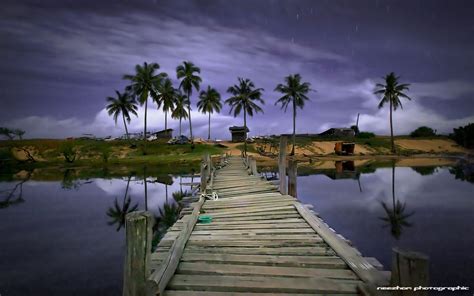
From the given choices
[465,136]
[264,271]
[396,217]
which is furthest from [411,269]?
[465,136]

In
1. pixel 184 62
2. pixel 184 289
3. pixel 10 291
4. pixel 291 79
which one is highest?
pixel 184 62

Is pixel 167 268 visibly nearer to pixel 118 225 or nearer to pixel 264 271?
pixel 264 271

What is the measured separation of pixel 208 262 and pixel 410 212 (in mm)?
13632

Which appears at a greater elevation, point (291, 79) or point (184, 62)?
point (184, 62)

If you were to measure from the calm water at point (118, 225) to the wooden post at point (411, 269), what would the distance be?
18.9 ft

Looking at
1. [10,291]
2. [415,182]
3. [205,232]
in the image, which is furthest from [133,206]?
[415,182]

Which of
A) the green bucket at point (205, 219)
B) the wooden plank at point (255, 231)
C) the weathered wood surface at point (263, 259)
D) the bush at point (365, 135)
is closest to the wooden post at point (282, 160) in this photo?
the weathered wood surface at point (263, 259)

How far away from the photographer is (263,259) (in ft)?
15.2

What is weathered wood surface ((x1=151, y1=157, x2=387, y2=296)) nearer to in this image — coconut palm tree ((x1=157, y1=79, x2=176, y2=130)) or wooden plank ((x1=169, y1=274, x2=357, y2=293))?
wooden plank ((x1=169, y1=274, x2=357, y2=293))

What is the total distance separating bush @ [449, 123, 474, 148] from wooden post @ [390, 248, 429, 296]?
69235mm

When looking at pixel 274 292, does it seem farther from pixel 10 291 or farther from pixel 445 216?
pixel 445 216

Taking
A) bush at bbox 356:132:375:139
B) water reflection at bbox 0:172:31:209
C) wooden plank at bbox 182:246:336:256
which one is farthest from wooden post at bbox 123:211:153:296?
bush at bbox 356:132:375:139

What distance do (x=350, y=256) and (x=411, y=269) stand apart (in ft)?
6.07

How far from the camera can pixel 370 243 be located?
10.2 m
